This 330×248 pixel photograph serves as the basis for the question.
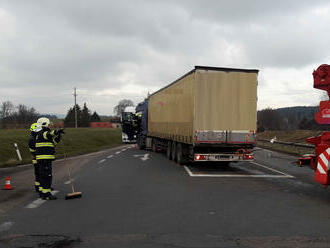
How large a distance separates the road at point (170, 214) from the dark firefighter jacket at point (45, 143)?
3.29ft

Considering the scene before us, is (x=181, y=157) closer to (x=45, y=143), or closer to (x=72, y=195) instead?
(x=72, y=195)

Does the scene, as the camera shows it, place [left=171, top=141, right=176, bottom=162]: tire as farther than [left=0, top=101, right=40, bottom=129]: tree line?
No

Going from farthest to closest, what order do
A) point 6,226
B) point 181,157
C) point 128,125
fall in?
point 128,125 < point 181,157 < point 6,226

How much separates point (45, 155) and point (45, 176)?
454 millimetres

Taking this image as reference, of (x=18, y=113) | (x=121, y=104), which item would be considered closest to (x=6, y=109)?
(x=18, y=113)

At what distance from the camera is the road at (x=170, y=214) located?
15.3 feet

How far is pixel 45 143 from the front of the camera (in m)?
7.46

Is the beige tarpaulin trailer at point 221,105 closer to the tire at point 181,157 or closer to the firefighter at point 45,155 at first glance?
the tire at point 181,157

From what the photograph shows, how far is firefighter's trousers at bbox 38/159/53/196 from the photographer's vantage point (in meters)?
7.25

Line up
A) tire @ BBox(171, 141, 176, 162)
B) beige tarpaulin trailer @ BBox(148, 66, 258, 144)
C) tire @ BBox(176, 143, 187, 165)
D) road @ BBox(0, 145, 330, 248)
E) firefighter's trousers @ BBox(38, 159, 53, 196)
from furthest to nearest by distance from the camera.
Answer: tire @ BBox(171, 141, 176, 162), tire @ BBox(176, 143, 187, 165), beige tarpaulin trailer @ BBox(148, 66, 258, 144), firefighter's trousers @ BBox(38, 159, 53, 196), road @ BBox(0, 145, 330, 248)

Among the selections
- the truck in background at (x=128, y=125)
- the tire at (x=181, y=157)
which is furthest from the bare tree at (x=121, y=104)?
the tire at (x=181, y=157)

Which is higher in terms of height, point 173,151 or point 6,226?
point 173,151

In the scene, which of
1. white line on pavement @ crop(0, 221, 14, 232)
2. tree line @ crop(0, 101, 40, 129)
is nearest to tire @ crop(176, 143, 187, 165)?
white line on pavement @ crop(0, 221, 14, 232)

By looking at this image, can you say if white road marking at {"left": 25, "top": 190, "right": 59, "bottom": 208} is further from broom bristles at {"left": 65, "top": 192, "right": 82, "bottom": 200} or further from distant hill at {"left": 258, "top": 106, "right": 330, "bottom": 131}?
distant hill at {"left": 258, "top": 106, "right": 330, "bottom": 131}
